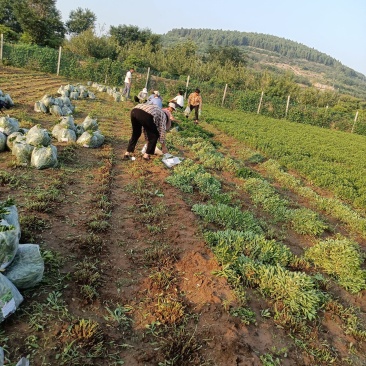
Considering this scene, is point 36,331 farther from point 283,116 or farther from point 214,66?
point 214,66

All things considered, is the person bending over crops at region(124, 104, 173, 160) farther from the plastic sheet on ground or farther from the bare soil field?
the bare soil field

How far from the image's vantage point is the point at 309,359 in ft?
9.44

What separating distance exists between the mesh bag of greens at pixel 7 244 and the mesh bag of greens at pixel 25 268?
0.10 metres

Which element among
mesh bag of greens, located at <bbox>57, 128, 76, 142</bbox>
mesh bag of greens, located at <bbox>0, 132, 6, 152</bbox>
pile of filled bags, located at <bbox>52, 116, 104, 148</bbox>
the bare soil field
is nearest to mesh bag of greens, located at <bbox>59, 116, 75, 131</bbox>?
pile of filled bags, located at <bbox>52, 116, 104, 148</bbox>

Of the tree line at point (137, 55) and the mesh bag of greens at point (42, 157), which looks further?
the tree line at point (137, 55)

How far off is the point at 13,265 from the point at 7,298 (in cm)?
45

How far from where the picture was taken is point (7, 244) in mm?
2676

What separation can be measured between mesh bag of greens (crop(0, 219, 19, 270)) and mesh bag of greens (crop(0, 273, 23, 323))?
0.53ft

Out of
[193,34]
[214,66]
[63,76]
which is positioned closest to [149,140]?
[63,76]

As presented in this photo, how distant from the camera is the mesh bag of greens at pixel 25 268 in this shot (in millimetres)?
2801

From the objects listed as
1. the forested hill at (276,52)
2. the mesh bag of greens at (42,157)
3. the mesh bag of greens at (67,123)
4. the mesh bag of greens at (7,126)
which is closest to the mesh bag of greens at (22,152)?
the mesh bag of greens at (42,157)

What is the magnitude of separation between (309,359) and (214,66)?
37500 millimetres

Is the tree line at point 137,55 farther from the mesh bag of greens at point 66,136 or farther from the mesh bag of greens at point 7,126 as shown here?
the mesh bag of greens at point 7,126

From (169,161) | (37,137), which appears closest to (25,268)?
(37,137)
